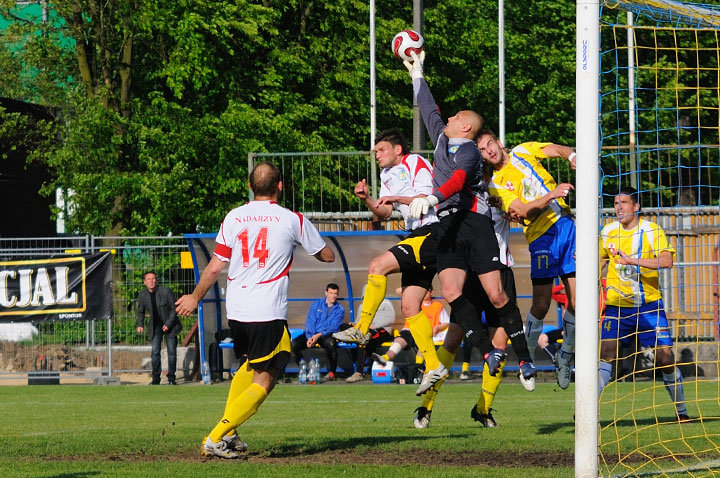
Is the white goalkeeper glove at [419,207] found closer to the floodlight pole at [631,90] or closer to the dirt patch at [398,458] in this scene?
the floodlight pole at [631,90]

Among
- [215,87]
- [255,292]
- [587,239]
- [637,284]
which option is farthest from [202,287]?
[215,87]

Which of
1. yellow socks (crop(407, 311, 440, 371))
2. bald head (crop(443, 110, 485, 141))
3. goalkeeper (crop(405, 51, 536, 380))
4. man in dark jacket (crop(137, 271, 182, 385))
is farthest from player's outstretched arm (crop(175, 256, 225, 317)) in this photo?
man in dark jacket (crop(137, 271, 182, 385))

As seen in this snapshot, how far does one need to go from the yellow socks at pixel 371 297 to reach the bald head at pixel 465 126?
141cm

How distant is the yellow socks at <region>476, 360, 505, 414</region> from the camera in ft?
31.4

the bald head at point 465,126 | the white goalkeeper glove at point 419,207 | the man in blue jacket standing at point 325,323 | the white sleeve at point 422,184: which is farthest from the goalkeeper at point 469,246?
the man in blue jacket standing at point 325,323

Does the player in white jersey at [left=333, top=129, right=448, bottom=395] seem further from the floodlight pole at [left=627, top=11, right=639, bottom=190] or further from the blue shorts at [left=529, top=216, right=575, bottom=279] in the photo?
the floodlight pole at [left=627, top=11, right=639, bottom=190]

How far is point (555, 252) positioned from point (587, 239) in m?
3.64

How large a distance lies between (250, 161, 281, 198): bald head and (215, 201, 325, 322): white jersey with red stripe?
13 centimetres

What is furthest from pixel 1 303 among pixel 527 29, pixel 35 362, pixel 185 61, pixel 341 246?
pixel 527 29

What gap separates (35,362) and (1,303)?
166 cm

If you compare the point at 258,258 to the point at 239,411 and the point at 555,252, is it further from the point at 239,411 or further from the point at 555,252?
the point at 555,252

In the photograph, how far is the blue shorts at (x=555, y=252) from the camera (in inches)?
398

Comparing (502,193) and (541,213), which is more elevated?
(502,193)

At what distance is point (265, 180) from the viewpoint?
813 centimetres
